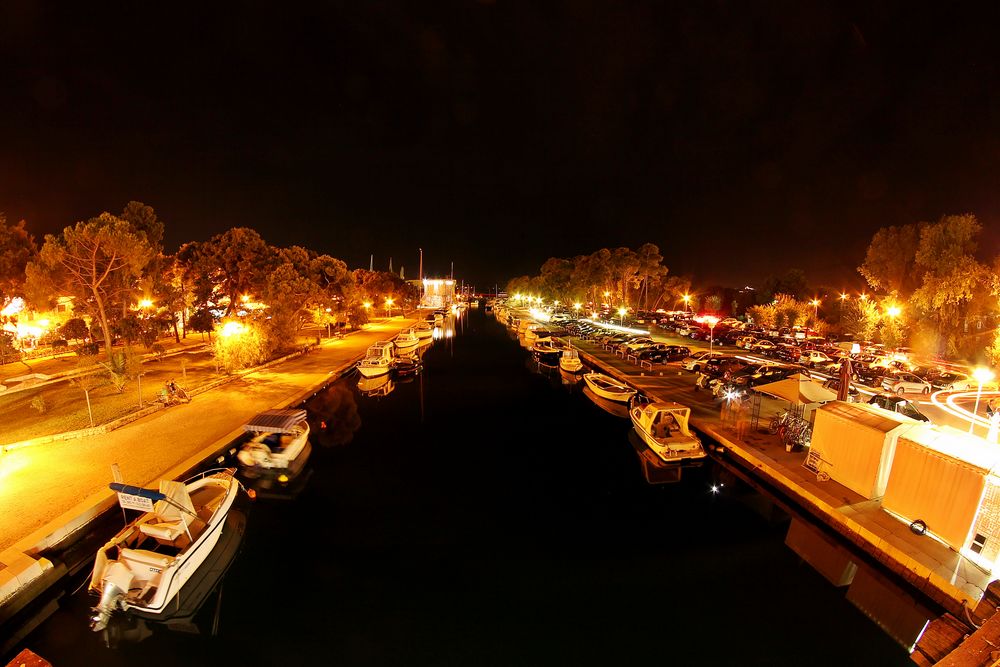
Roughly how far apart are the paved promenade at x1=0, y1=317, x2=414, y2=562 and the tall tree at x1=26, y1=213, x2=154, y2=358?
7.69m

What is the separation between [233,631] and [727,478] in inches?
555

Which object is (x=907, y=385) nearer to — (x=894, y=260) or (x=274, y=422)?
(x=894, y=260)

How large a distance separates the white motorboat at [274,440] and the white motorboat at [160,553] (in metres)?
3.07

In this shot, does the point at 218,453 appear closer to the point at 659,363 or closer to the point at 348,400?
the point at 348,400

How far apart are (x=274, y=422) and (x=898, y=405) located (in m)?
22.2

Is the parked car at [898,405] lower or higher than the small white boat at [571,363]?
higher

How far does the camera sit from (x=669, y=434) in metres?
15.5

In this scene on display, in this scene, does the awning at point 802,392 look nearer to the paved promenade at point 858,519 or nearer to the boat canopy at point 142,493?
the paved promenade at point 858,519

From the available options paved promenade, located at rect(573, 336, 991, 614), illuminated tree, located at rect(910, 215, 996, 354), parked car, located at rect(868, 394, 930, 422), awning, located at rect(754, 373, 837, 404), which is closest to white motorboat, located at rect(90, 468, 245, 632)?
paved promenade, located at rect(573, 336, 991, 614)

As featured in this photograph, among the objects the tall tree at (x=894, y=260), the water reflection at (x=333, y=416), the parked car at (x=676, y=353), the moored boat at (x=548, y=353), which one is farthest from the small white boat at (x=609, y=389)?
the tall tree at (x=894, y=260)

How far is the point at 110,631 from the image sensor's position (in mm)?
7945

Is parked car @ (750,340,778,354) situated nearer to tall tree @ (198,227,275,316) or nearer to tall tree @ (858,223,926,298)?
tall tree @ (858,223,926,298)

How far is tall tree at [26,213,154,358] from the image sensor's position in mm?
20578

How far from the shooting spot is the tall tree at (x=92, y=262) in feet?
67.5
